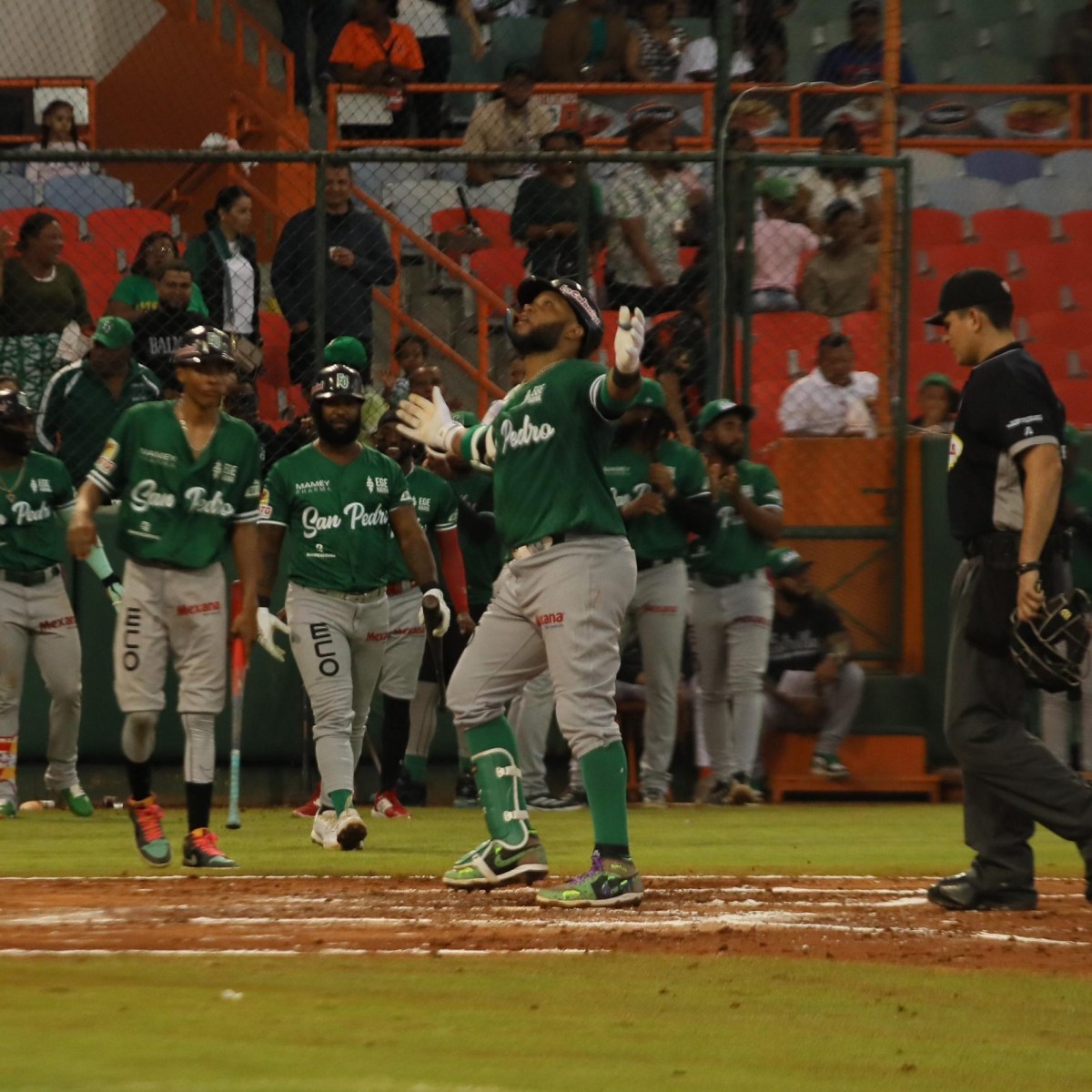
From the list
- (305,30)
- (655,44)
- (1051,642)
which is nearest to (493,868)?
(1051,642)

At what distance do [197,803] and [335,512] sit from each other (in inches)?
62.0

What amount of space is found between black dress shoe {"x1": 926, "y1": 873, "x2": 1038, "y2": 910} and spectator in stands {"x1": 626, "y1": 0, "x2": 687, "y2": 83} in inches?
429

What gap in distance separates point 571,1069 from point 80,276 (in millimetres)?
10420

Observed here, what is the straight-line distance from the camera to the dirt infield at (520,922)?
18.8 ft

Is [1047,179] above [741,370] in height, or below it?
above

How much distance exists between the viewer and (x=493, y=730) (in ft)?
23.7

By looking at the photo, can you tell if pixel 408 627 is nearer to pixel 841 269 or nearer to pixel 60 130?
pixel 841 269

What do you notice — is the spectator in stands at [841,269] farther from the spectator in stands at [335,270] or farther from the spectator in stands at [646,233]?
the spectator in stands at [335,270]

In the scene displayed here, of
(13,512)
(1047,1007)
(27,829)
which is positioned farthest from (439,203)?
(1047,1007)

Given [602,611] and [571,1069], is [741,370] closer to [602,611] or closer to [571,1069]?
[602,611]

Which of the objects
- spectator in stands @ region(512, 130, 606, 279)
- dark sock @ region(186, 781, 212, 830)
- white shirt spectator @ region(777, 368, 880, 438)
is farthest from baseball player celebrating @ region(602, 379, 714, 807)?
dark sock @ region(186, 781, 212, 830)

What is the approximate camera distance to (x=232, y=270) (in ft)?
42.6

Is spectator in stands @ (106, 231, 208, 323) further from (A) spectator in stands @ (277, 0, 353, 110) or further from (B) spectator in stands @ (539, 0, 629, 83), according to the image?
(B) spectator in stands @ (539, 0, 629, 83)

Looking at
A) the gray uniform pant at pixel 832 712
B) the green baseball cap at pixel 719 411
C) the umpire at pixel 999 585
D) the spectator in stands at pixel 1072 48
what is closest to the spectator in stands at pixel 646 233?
the green baseball cap at pixel 719 411
